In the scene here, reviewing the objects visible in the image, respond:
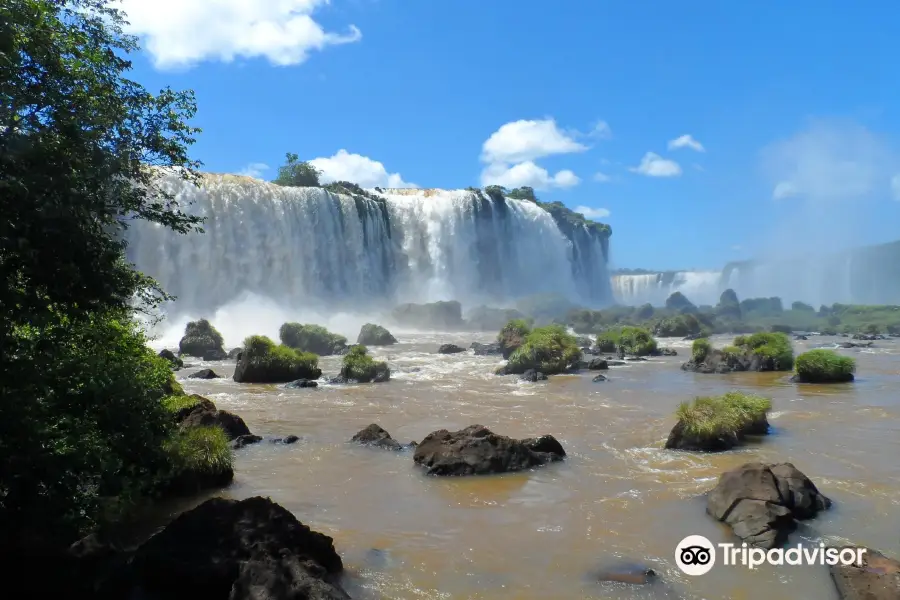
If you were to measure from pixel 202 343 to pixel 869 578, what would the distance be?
29.8 metres

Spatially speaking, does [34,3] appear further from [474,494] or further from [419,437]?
[419,437]

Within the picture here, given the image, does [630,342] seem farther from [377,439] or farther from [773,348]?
[377,439]

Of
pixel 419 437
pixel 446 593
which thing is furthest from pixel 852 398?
pixel 446 593

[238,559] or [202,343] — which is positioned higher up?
[202,343]

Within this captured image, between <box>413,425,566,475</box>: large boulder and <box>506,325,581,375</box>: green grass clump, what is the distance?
14.1 metres

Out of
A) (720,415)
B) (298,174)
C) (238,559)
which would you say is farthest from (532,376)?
(298,174)

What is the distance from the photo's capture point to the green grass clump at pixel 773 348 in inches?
977

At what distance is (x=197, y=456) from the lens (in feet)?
29.8

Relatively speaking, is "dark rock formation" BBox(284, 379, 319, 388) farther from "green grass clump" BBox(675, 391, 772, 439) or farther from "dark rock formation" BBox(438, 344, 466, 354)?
"green grass clump" BBox(675, 391, 772, 439)

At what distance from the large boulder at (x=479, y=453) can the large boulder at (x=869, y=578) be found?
5086mm

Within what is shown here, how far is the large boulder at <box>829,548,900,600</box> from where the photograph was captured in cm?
535

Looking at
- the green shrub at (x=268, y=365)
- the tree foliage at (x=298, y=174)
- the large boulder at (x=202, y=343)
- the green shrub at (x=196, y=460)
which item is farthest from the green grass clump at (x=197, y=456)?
the tree foliage at (x=298, y=174)

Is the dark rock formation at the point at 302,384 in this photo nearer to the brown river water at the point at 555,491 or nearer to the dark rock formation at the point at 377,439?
the brown river water at the point at 555,491

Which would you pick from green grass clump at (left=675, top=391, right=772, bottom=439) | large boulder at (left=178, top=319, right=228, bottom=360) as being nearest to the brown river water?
green grass clump at (left=675, top=391, right=772, bottom=439)
